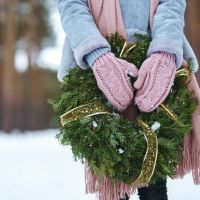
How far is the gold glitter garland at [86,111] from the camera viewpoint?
1.62 metres

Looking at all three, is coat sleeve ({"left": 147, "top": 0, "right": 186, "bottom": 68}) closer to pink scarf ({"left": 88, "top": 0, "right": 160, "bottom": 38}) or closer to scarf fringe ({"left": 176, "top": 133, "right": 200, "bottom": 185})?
pink scarf ({"left": 88, "top": 0, "right": 160, "bottom": 38})

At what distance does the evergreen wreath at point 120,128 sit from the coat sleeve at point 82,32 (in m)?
0.06

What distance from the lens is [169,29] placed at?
1665 mm

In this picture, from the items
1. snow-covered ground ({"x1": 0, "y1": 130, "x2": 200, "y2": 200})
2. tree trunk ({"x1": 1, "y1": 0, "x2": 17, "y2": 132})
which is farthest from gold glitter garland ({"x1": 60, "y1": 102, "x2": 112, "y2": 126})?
tree trunk ({"x1": 1, "y1": 0, "x2": 17, "y2": 132})

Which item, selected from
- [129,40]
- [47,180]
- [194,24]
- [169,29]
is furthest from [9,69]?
[169,29]

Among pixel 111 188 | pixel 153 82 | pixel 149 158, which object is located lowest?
pixel 111 188

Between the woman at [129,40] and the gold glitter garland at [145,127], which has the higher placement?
the woman at [129,40]

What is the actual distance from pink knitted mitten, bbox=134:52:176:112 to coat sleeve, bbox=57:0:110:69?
15cm

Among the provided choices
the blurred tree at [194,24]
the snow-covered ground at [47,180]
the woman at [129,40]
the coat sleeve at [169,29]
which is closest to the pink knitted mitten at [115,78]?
the woman at [129,40]

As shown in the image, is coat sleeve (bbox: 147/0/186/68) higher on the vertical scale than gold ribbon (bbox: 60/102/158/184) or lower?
higher

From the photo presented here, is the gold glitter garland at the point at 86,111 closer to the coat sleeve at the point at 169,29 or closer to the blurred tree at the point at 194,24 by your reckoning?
the coat sleeve at the point at 169,29

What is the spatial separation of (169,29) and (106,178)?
54cm

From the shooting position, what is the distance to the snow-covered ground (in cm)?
315

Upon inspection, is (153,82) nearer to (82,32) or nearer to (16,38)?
(82,32)
